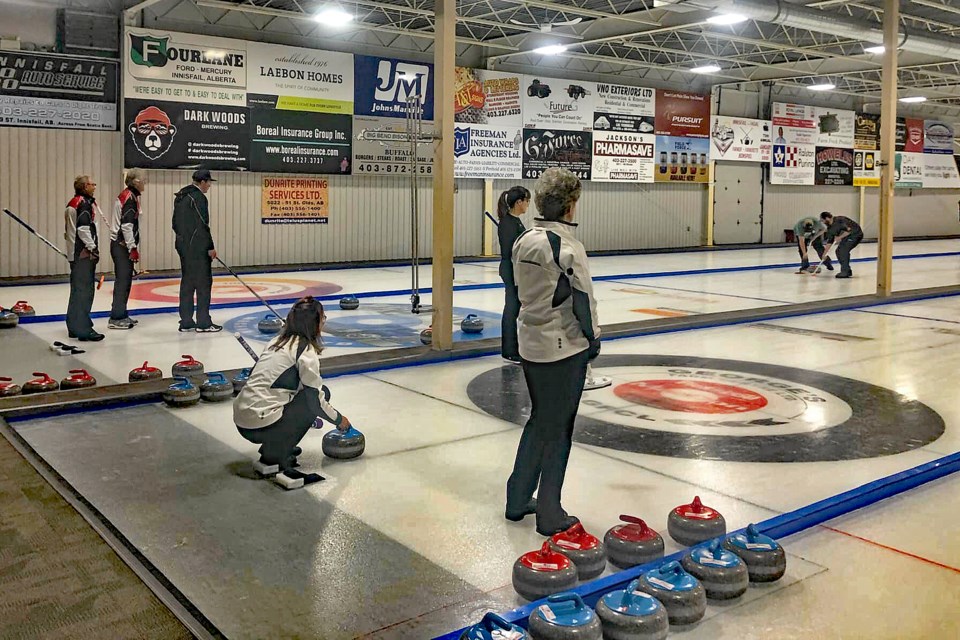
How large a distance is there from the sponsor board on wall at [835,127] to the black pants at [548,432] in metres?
25.6

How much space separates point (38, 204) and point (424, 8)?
760 cm

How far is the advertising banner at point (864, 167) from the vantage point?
1110 inches

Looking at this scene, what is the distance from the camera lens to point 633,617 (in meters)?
3.09

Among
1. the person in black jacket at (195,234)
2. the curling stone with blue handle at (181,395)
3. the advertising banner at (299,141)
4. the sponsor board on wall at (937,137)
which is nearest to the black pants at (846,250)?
the advertising banner at (299,141)

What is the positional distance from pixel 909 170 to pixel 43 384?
29981 mm

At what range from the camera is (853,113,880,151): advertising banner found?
92.7 feet

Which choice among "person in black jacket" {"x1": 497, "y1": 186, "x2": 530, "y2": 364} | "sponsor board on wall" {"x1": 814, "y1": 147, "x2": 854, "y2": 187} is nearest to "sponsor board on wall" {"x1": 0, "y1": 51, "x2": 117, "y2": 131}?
"person in black jacket" {"x1": 497, "y1": 186, "x2": 530, "y2": 364}

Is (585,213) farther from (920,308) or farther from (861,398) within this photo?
(861,398)

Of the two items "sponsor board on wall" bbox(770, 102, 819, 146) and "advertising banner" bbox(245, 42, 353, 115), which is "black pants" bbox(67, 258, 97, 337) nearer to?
"advertising banner" bbox(245, 42, 353, 115)

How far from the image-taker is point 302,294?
1327 cm

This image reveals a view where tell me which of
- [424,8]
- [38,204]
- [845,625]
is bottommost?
[845,625]

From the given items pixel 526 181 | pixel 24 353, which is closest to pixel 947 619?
pixel 24 353

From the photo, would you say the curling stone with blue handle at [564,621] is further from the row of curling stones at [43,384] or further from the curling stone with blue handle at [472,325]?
the curling stone with blue handle at [472,325]

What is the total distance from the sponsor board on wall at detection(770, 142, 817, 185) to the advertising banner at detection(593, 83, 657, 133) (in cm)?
503
